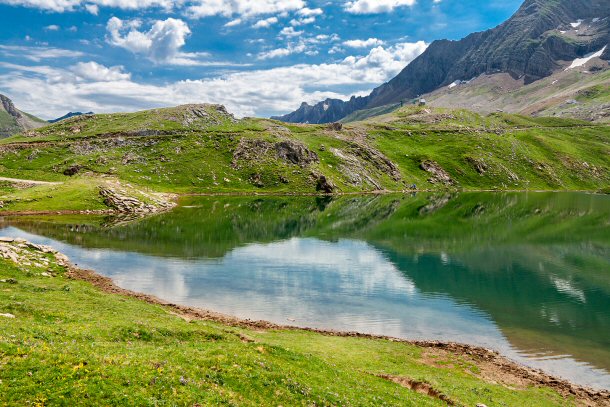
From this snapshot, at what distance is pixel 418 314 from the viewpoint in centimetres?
5000

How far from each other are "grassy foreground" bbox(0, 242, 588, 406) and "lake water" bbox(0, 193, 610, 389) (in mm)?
7451

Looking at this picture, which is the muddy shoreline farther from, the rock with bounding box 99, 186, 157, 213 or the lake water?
A: the rock with bounding box 99, 186, 157, 213

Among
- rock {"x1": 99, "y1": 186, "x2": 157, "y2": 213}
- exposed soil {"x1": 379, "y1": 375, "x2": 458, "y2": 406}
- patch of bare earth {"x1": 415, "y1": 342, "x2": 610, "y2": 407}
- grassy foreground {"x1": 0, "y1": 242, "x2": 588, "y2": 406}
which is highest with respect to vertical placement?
rock {"x1": 99, "y1": 186, "x2": 157, "y2": 213}

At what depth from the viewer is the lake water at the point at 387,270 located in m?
45.5

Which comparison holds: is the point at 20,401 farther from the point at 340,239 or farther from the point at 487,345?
the point at 340,239

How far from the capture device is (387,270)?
70.4 m

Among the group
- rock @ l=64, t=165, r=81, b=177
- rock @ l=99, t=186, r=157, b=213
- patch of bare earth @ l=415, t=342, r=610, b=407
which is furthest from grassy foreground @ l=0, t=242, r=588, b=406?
rock @ l=64, t=165, r=81, b=177

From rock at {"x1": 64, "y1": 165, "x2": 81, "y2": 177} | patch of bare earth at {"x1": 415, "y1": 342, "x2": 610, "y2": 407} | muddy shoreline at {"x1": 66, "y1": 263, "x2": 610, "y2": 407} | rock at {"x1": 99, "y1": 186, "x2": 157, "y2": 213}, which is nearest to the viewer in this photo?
patch of bare earth at {"x1": 415, "y1": 342, "x2": 610, "y2": 407}

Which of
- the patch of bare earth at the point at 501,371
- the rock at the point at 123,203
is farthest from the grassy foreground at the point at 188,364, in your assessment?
the rock at the point at 123,203

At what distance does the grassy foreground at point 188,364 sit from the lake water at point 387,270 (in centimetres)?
745

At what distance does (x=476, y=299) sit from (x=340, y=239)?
46.6 metres

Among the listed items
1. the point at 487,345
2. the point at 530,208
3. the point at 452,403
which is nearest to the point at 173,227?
the point at 487,345

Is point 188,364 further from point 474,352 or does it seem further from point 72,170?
point 72,170

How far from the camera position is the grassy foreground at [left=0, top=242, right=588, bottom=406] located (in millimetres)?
19219
